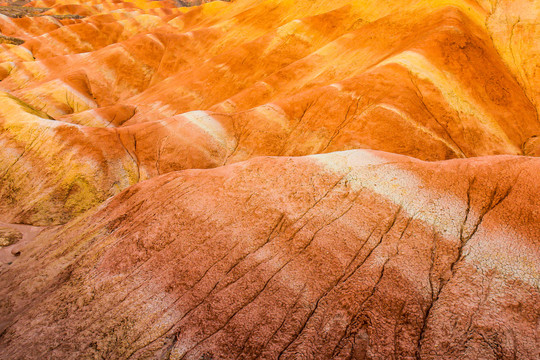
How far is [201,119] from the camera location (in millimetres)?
19922

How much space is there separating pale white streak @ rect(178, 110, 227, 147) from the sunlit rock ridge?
0.12 metres

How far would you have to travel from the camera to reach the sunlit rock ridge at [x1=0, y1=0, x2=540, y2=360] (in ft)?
19.6

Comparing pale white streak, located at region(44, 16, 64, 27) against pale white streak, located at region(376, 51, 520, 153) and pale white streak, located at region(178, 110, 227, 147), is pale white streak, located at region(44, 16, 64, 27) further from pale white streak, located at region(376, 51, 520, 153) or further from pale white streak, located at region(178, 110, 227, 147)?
pale white streak, located at region(376, 51, 520, 153)

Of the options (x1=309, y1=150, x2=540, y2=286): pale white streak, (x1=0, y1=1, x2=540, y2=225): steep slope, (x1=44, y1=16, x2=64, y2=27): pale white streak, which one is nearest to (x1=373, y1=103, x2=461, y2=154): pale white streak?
(x1=0, y1=1, x2=540, y2=225): steep slope

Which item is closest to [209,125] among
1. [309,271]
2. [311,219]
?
[311,219]

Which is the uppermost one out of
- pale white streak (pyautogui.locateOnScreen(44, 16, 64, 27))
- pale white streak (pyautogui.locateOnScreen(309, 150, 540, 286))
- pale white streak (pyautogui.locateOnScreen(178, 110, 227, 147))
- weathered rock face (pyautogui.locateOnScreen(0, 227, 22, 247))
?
pale white streak (pyautogui.locateOnScreen(44, 16, 64, 27))

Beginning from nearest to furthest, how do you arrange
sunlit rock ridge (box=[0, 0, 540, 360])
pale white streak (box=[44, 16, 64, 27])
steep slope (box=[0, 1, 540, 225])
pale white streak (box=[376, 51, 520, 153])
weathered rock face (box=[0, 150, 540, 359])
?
weathered rock face (box=[0, 150, 540, 359]), sunlit rock ridge (box=[0, 0, 540, 360]), steep slope (box=[0, 1, 540, 225]), pale white streak (box=[376, 51, 520, 153]), pale white streak (box=[44, 16, 64, 27])

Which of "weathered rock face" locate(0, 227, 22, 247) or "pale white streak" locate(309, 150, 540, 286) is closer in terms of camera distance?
"pale white streak" locate(309, 150, 540, 286)

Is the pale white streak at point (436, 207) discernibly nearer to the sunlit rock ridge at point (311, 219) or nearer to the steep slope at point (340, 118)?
the sunlit rock ridge at point (311, 219)

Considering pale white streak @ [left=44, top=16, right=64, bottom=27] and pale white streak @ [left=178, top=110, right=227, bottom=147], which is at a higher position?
pale white streak @ [left=44, top=16, right=64, bottom=27]

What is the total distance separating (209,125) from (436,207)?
15.2m

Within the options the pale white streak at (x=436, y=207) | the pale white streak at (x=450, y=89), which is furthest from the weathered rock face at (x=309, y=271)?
the pale white streak at (x=450, y=89)

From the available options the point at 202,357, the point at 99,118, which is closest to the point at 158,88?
the point at 99,118

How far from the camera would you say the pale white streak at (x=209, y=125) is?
19359mm
